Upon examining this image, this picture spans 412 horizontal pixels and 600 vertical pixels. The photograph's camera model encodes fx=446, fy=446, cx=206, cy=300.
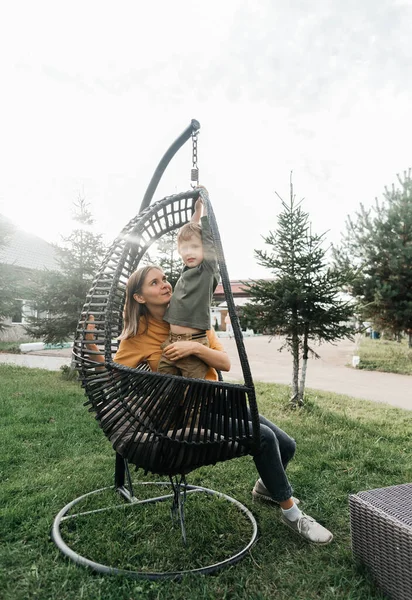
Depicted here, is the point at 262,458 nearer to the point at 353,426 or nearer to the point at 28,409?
the point at 353,426

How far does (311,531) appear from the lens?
2.40 metres

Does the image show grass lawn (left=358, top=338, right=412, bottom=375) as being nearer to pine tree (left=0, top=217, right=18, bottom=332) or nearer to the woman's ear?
the woman's ear

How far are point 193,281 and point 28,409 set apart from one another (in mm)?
4007

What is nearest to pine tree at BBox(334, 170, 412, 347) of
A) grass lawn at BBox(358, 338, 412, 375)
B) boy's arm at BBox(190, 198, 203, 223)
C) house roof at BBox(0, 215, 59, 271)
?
grass lawn at BBox(358, 338, 412, 375)

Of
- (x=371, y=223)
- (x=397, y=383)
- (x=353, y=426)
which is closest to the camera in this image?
(x=353, y=426)

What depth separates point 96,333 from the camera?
2.23m

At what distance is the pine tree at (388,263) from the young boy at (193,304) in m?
8.56

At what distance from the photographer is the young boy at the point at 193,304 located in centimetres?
228

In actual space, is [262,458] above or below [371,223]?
below

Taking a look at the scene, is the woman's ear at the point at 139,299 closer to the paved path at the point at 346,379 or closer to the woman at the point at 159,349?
the woman at the point at 159,349

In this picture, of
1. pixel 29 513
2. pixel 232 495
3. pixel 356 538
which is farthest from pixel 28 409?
pixel 356 538

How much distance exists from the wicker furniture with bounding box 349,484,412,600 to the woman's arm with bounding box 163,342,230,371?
0.95 m

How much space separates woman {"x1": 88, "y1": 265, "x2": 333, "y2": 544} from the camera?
7.72 ft

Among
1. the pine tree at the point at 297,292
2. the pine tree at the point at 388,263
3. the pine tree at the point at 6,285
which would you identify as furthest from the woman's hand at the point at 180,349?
the pine tree at the point at 6,285
